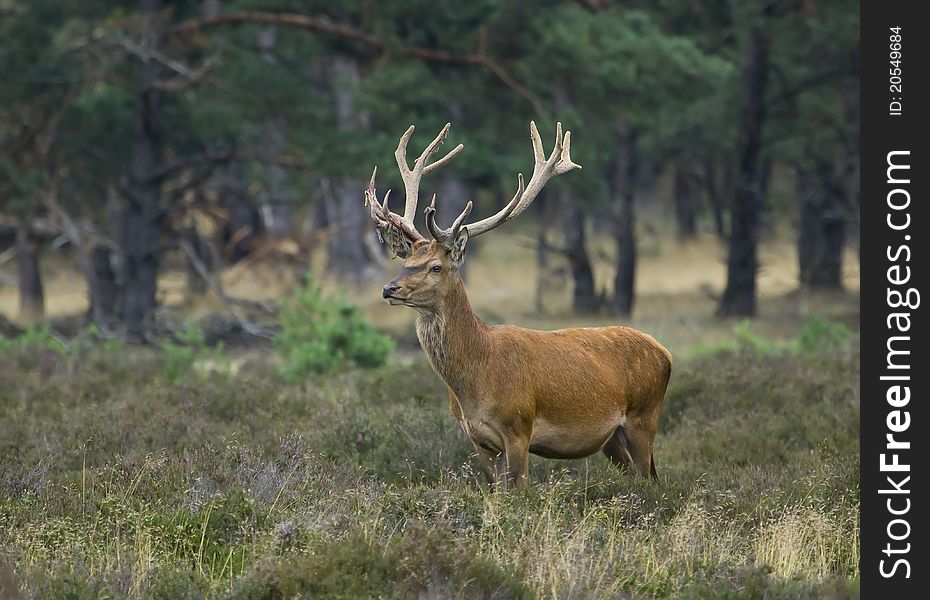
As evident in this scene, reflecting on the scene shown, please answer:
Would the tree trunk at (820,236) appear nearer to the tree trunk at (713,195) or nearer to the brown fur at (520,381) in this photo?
the tree trunk at (713,195)

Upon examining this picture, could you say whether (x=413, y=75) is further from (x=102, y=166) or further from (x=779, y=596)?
(x=779, y=596)

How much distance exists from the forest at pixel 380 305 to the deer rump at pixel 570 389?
0.34 m

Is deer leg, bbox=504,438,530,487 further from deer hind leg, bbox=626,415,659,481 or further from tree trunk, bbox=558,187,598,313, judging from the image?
tree trunk, bbox=558,187,598,313

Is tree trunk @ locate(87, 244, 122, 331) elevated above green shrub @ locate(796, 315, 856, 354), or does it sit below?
above

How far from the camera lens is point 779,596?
6.05 metres

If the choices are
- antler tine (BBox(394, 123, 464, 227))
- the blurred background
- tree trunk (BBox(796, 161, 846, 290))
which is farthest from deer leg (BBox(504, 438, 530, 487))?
tree trunk (BBox(796, 161, 846, 290))

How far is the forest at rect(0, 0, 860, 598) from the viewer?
21.8 feet

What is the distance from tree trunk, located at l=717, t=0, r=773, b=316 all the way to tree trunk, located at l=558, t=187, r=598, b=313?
105 inches

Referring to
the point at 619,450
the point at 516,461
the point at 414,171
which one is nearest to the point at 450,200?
the point at 414,171

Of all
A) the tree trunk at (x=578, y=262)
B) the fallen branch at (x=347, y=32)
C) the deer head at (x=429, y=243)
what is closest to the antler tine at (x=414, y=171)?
the deer head at (x=429, y=243)

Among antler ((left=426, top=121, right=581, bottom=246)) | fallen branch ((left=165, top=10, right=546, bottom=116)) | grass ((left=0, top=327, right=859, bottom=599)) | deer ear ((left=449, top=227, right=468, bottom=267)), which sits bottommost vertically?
grass ((left=0, top=327, right=859, bottom=599))

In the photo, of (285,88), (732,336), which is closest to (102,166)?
(285,88)

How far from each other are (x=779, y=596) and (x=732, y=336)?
16.9 meters

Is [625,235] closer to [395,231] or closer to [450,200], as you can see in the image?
[450,200]
